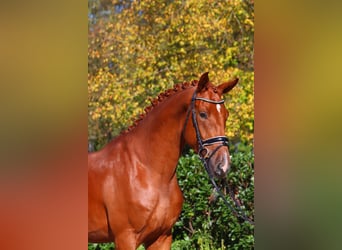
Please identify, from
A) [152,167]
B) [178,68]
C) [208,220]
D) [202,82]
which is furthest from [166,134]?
[208,220]

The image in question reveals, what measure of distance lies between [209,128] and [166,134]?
0.96ft

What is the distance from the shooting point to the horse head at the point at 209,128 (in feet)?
9.91

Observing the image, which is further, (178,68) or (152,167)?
(178,68)

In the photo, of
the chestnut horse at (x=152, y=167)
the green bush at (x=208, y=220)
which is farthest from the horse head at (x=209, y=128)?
the green bush at (x=208, y=220)

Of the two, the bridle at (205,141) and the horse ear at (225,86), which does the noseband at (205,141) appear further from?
the horse ear at (225,86)

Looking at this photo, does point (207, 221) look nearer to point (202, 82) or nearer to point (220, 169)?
point (220, 169)

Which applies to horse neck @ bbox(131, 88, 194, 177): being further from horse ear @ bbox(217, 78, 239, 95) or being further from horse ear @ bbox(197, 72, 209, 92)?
horse ear @ bbox(217, 78, 239, 95)

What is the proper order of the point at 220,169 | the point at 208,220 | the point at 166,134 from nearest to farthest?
the point at 220,169
the point at 166,134
the point at 208,220

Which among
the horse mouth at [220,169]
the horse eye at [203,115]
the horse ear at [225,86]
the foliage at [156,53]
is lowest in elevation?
the horse mouth at [220,169]

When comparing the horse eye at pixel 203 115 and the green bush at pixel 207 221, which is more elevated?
the horse eye at pixel 203 115

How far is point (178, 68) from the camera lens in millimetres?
4008

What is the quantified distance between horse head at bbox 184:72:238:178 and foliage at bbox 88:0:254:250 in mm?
813
